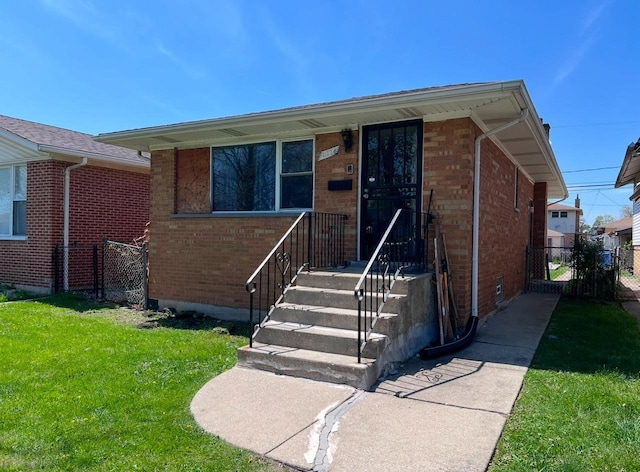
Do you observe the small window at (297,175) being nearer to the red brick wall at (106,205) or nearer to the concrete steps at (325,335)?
the concrete steps at (325,335)

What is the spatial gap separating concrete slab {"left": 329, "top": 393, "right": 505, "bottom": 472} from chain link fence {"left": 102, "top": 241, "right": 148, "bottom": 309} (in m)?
6.74

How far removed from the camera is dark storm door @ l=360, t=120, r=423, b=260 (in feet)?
21.7

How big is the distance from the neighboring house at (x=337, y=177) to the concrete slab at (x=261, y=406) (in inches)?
113

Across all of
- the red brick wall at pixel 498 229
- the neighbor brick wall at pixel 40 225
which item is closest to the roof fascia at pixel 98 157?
the neighbor brick wall at pixel 40 225

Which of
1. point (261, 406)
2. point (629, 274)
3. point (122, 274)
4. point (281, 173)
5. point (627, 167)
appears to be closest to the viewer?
point (261, 406)

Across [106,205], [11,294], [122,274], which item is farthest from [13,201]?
[122,274]

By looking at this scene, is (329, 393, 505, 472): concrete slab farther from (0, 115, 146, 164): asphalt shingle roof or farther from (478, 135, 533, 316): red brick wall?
(0, 115, 146, 164): asphalt shingle roof

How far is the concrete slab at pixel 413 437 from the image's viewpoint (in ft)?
9.56

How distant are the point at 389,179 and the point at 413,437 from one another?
14.0 feet

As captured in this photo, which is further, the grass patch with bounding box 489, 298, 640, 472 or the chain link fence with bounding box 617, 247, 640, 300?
the chain link fence with bounding box 617, 247, 640, 300

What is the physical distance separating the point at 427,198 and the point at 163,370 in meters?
4.10

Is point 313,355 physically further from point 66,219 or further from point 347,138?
point 66,219

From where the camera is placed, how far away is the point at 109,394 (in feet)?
13.8

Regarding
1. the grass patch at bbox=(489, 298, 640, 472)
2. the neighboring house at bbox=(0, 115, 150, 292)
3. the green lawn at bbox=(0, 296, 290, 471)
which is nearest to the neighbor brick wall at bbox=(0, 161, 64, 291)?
the neighboring house at bbox=(0, 115, 150, 292)
